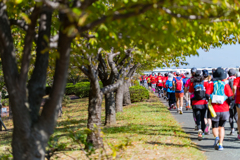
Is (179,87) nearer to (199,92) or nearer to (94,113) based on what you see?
(199,92)

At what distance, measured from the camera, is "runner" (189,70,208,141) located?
859cm

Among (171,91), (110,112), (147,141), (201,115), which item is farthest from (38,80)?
(171,91)

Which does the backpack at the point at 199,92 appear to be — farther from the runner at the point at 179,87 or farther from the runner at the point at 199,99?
the runner at the point at 179,87

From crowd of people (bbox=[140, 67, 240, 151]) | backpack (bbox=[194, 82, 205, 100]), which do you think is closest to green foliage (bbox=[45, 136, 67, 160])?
crowd of people (bbox=[140, 67, 240, 151])

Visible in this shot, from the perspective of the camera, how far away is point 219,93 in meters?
7.29

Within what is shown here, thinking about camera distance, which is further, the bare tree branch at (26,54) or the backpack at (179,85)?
the backpack at (179,85)

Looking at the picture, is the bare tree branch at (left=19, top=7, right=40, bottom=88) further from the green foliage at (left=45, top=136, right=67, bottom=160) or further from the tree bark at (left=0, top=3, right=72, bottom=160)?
the green foliage at (left=45, top=136, right=67, bottom=160)

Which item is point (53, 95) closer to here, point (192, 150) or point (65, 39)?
point (65, 39)

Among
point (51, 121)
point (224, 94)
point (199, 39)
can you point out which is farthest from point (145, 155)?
point (51, 121)

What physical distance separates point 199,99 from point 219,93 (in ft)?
4.58

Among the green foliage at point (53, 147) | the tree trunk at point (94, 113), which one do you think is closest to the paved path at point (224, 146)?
the tree trunk at point (94, 113)

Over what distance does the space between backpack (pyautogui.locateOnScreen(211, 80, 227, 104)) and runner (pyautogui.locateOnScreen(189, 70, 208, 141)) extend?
1225 mm

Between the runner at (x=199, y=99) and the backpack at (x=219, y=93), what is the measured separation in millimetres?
1225

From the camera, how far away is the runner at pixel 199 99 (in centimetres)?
859
